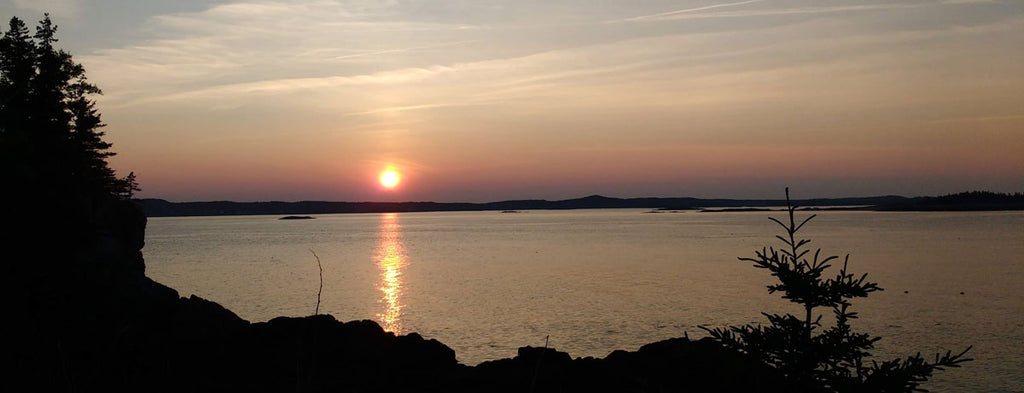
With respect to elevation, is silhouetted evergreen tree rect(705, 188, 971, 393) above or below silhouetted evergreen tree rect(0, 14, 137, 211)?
below

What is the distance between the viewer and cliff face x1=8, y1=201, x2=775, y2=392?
60.7 feet

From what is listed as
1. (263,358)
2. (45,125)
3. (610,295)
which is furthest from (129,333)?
(610,295)

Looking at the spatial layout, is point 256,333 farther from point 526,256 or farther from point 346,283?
point 526,256

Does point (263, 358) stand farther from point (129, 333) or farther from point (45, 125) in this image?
point (45, 125)

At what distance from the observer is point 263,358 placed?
20984 millimetres

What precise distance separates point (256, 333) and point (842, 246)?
81.5 metres

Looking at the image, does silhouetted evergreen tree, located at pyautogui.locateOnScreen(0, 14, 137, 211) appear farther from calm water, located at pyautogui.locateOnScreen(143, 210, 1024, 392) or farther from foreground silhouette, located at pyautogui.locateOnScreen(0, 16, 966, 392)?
calm water, located at pyautogui.locateOnScreen(143, 210, 1024, 392)

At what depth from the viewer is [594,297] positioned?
4438 cm

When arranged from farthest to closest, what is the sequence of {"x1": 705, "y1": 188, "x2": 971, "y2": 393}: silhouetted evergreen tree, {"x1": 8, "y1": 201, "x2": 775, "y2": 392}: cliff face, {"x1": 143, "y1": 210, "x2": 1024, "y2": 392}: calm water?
{"x1": 143, "y1": 210, "x2": 1024, "y2": 392}: calm water
{"x1": 8, "y1": 201, "x2": 775, "y2": 392}: cliff face
{"x1": 705, "y1": 188, "x2": 971, "y2": 393}: silhouetted evergreen tree

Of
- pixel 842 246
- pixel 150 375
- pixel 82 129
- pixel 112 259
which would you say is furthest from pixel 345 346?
pixel 842 246

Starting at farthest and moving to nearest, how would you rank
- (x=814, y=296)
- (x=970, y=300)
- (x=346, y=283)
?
(x=346, y=283), (x=970, y=300), (x=814, y=296)

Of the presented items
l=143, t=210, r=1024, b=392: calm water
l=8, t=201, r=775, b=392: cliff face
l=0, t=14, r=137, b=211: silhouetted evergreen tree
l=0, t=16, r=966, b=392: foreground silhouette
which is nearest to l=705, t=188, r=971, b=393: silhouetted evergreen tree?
l=0, t=16, r=966, b=392: foreground silhouette

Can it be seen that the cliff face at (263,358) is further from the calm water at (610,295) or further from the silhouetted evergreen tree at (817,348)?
the calm water at (610,295)

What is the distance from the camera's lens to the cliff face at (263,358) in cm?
1852
